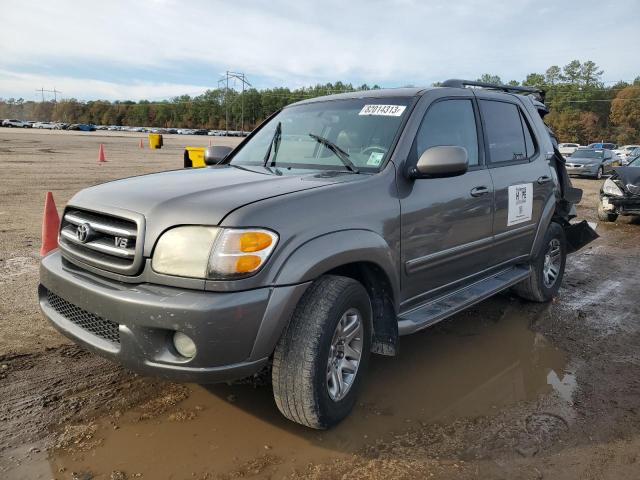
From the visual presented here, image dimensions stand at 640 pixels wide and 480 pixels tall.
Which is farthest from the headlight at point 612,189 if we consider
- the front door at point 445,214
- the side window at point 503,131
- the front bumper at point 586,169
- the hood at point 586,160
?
the hood at point 586,160

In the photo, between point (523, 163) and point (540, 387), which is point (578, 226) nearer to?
point (523, 163)

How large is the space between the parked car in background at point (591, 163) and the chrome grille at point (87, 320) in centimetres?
2163

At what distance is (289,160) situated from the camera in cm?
358

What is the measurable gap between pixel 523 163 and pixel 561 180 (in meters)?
0.94

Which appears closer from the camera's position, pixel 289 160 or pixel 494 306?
pixel 289 160

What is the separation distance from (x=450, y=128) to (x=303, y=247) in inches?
71.0

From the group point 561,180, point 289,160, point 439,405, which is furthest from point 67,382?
point 561,180

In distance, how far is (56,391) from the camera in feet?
10.3

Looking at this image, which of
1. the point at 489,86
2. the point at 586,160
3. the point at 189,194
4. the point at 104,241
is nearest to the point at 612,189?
the point at 489,86

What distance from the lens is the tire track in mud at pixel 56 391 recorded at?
2.79 metres

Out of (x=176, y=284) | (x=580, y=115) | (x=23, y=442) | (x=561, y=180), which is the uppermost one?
(x=580, y=115)

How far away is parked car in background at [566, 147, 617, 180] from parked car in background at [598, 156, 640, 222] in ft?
36.6

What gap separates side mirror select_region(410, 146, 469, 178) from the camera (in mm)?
3029

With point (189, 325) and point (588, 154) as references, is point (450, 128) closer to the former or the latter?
point (189, 325)
